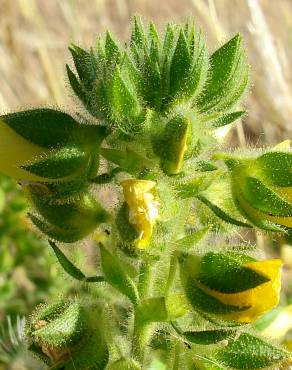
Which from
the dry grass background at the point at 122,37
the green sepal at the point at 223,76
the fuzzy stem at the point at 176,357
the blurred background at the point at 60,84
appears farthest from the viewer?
the dry grass background at the point at 122,37

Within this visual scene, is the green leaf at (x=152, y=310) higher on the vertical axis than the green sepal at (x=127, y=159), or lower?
lower

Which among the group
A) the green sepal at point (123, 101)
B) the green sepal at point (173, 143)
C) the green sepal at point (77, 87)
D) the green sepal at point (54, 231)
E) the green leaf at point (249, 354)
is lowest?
the green leaf at point (249, 354)

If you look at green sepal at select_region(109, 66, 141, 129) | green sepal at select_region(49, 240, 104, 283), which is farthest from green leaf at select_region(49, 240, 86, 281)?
green sepal at select_region(109, 66, 141, 129)

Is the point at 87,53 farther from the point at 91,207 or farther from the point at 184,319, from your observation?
the point at 184,319

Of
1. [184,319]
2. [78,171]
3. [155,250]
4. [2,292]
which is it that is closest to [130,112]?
[78,171]

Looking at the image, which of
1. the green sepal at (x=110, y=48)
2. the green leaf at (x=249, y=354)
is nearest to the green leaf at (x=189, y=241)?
the green leaf at (x=249, y=354)

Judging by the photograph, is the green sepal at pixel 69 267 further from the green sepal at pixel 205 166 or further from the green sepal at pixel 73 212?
the green sepal at pixel 205 166
